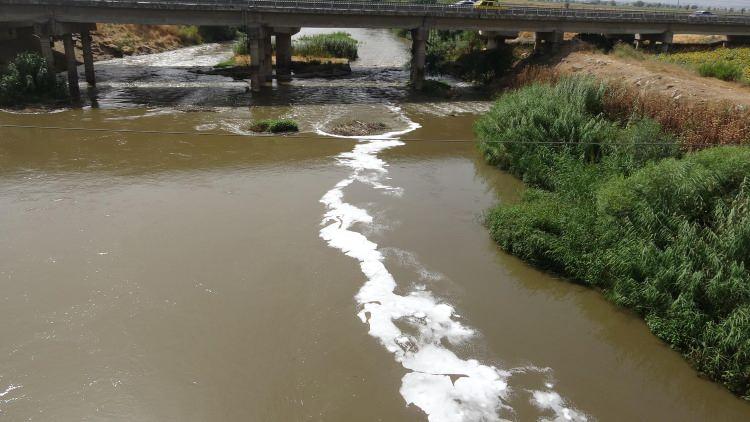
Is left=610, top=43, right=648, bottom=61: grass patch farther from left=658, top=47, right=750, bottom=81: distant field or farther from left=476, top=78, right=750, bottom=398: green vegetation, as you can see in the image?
left=476, top=78, right=750, bottom=398: green vegetation

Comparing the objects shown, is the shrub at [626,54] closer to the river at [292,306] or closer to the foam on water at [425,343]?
the river at [292,306]

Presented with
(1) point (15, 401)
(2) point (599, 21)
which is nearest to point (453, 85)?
(2) point (599, 21)

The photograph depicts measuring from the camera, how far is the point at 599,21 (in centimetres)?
4500

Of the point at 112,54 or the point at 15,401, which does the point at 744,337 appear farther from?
the point at 112,54

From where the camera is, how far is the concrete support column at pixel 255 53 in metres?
37.6

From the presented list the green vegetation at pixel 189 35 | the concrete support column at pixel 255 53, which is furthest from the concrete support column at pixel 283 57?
the green vegetation at pixel 189 35

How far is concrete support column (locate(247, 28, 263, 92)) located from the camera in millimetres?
37625

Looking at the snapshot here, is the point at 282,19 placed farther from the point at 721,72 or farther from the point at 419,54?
the point at 721,72

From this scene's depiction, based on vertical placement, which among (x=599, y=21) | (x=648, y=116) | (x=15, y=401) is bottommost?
(x=15, y=401)

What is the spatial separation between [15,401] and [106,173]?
44.5 feet

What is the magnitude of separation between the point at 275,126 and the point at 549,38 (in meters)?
25.9

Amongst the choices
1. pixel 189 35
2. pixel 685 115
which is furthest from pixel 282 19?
pixel 189 35

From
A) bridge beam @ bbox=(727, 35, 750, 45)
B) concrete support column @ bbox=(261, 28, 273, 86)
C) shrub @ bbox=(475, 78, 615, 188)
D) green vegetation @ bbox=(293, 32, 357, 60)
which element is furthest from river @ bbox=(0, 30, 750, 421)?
bridge beam @ bbox=(727, 35, 750, 45)

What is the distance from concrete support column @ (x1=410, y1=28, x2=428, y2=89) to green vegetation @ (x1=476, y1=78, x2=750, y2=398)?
2289 cm
